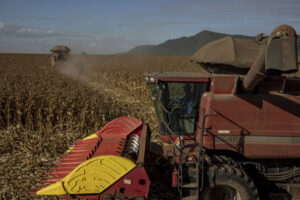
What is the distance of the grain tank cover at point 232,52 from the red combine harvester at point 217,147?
4 cm

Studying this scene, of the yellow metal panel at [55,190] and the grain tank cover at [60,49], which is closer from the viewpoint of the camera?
the yellow metal panel at [55,190]

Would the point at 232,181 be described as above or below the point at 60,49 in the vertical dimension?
below

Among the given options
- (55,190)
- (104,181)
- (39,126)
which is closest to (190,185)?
(104,181)

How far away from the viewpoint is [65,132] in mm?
6465

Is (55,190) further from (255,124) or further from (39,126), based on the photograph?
(39,126)

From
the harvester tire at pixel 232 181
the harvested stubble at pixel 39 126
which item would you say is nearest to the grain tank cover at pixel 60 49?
the harvested stubble at pixel 39 126

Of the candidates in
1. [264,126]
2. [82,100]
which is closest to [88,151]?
[264,126]

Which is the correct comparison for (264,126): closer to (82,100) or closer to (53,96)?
(82,100)

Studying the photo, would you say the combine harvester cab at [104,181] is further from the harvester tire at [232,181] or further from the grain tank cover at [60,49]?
the grain tank cover at [60,49]

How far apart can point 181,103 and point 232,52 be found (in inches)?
46.7

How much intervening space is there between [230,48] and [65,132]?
4.90 meters

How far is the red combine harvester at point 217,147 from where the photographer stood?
312cm

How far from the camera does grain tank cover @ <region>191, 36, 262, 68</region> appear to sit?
3660 mm

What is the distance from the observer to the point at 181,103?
3705mm
